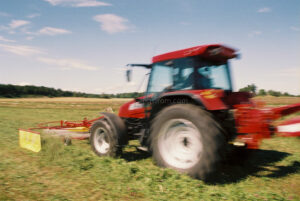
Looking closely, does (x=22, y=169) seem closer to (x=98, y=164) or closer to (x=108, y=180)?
(x=98, y=164)

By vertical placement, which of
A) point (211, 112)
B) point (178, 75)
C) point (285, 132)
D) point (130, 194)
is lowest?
point (130, 194)

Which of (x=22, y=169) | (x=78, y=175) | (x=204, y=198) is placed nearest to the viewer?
(x=204, y=198)

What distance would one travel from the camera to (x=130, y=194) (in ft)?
10.4

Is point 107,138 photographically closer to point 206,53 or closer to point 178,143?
point 178,143

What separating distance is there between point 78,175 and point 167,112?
185 centimetres

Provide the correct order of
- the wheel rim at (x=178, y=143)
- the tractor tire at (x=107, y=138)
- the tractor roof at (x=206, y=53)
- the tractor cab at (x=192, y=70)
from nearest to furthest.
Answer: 1. the wheel rim at (x=178, y=143)
2. the tractor roof at (x=206, y=53)
3. the tractor cab at (x=192, y=70)
4. the tractor tire at (x=107, y=138)

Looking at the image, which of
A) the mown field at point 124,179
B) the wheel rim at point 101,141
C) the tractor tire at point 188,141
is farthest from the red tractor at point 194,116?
the mown field at point 124,179

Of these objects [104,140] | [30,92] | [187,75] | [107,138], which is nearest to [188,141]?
[187,75]

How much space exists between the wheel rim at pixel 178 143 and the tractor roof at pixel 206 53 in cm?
124

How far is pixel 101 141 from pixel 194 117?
9.35 ft

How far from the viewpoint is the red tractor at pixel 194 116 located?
11.1 feet

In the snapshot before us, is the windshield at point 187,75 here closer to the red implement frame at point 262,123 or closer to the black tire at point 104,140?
the red implement frame at point 262,123

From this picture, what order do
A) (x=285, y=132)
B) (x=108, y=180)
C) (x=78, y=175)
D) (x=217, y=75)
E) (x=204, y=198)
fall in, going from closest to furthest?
(x=204, y=198)
(x=285, y=132)
(x=108, y=180)
(x=78, y=175)
(x=217, y=75)

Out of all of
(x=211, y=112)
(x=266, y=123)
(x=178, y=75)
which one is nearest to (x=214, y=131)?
(x=211, y=112)
